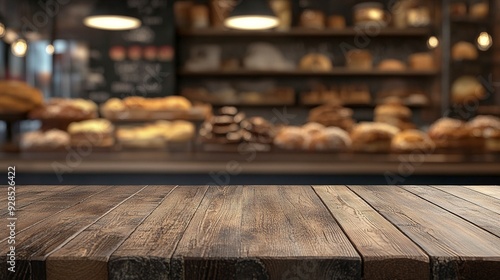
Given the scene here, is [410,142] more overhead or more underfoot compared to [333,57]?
more underfoot

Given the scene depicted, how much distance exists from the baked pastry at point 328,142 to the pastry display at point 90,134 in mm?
1160

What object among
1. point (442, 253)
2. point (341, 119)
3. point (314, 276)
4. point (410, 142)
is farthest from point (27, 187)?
point (341, 119)

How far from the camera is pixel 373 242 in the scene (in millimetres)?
880

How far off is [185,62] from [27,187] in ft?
13.7

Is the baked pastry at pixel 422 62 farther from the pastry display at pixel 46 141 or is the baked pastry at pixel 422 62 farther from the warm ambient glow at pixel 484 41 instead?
the pastry display at pixel 46 141

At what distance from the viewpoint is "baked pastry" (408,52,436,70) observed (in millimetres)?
5355

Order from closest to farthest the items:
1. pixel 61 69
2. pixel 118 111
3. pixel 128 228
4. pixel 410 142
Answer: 1. pixel 128 228
2. pixel 410 142
3. pixel 118 111
4. pixel 61 69

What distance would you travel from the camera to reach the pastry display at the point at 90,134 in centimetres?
314

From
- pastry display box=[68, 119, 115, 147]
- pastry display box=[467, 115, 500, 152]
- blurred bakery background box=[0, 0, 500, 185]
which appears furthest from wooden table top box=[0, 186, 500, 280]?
blurred bakery background box=[0, 0, 500, 185]

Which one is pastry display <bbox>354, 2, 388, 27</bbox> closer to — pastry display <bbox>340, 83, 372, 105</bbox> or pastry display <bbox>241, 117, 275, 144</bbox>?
pastry display <bbox>340, 83, 372, 105</bbox>

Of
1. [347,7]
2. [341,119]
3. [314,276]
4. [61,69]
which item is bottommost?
[314,276]

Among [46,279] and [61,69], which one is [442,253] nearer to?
[46,279]

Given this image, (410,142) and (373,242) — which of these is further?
(410,142)

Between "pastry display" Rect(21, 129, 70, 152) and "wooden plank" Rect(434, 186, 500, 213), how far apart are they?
2251 mm
